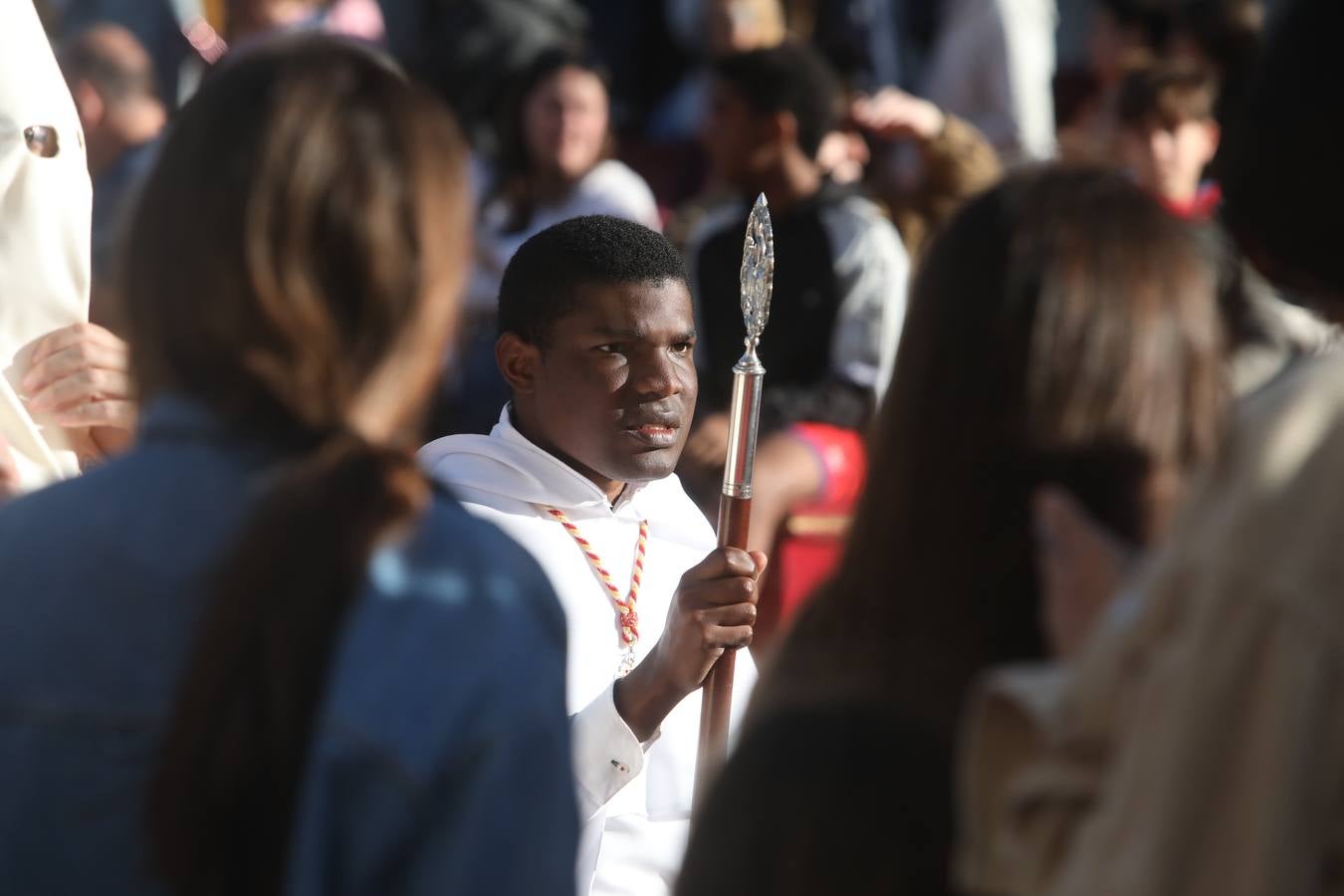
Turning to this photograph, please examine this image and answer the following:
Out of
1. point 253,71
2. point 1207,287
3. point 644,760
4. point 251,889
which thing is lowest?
point 644,760

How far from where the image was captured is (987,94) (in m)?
7.27

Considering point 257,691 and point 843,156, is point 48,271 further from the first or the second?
point 843,156

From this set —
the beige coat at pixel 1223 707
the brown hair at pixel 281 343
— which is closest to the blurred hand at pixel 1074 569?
the beige coat at pixel 1223 707

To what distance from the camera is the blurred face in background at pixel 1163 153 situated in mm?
5770

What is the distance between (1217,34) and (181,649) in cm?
631

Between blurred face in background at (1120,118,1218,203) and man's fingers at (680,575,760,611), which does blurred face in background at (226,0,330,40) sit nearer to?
blurred face in background at (1120,118,1218,203)

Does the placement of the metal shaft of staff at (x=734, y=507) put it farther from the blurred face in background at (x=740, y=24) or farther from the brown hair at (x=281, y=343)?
the blurred face in background at (x=740, y=24)

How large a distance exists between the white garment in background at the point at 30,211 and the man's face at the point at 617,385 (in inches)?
32.6

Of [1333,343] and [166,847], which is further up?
[1333,343]

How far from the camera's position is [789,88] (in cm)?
577

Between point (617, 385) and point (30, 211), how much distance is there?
102 centimetres

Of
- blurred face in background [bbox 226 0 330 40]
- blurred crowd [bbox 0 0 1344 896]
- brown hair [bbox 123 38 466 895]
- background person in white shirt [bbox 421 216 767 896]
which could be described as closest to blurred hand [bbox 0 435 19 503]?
blurred crowd [bbox 0 0 1344 896]

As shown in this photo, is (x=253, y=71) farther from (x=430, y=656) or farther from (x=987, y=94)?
(x=987, y=94)

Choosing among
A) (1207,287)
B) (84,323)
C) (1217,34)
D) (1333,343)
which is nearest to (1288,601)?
(1207,287)
